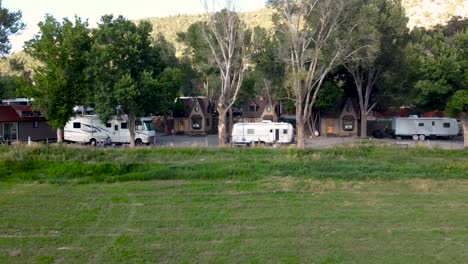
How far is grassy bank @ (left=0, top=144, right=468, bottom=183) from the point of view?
1962 centimetres

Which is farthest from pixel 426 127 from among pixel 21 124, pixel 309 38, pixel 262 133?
pixel 21 124

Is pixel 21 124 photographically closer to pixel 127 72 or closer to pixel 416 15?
pixel 127 72

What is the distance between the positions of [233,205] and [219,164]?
6.70 m

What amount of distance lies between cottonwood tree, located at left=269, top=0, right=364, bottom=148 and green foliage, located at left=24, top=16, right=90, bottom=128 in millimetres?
15022

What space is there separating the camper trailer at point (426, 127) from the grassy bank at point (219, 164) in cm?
2389

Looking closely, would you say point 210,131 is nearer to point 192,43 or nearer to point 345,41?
point 192,43

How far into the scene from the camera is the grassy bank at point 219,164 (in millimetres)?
19625

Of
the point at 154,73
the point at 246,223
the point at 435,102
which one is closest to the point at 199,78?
the point at 154,73

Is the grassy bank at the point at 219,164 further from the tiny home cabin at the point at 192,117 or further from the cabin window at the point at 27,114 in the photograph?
the tiny home cabin at the point at 192,117

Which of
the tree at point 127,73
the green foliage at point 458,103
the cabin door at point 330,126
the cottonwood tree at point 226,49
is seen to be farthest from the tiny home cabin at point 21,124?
the green foliage at point 458,103

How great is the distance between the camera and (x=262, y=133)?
4075cm

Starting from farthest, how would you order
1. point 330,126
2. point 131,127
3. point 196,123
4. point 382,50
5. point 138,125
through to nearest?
point 196,123 → point 330,126 → point 382,50 → point 138,125 → point 131,127

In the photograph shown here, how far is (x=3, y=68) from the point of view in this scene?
92938 mm

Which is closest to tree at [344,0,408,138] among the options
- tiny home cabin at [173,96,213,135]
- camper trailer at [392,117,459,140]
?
camper trailer at [392,117,459,140]
